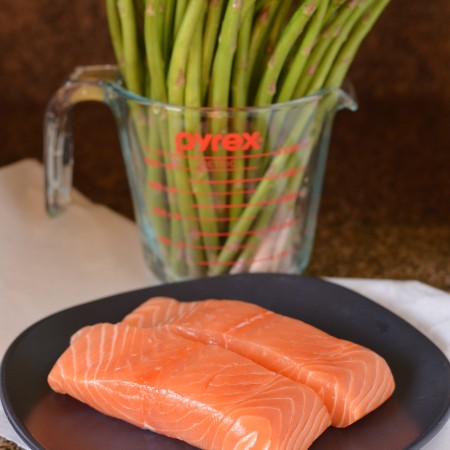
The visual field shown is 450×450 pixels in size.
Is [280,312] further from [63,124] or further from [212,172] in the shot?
[63,124]

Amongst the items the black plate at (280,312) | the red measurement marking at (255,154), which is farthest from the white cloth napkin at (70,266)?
the red measurement marking at (255,154)

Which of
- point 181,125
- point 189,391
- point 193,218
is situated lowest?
point 189,391

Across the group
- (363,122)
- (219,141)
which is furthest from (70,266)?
(363,122)

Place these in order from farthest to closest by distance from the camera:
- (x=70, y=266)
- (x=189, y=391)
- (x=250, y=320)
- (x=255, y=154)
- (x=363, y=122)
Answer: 1. (x=363, y=122)
2. (x=70, y=266)
3. (x=255, y=154)
4. (x=250, y=320)
5. (x=189, y=391)

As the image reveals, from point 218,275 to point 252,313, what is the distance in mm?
145

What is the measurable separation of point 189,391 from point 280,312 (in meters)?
0.23

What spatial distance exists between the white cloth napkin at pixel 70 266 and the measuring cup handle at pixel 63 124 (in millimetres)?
90

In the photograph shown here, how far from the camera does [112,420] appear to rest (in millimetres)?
807

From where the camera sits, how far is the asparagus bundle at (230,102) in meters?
0.92

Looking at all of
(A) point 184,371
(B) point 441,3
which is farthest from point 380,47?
(A) point 184,371

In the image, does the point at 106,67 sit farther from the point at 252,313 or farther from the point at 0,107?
the point at 0,107

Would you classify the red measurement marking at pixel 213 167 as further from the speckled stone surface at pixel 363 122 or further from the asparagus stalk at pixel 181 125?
the speckled stone surface at pixel 363 122

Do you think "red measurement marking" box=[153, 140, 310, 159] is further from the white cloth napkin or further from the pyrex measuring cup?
the white cloth napkin

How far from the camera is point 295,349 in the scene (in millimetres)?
819
